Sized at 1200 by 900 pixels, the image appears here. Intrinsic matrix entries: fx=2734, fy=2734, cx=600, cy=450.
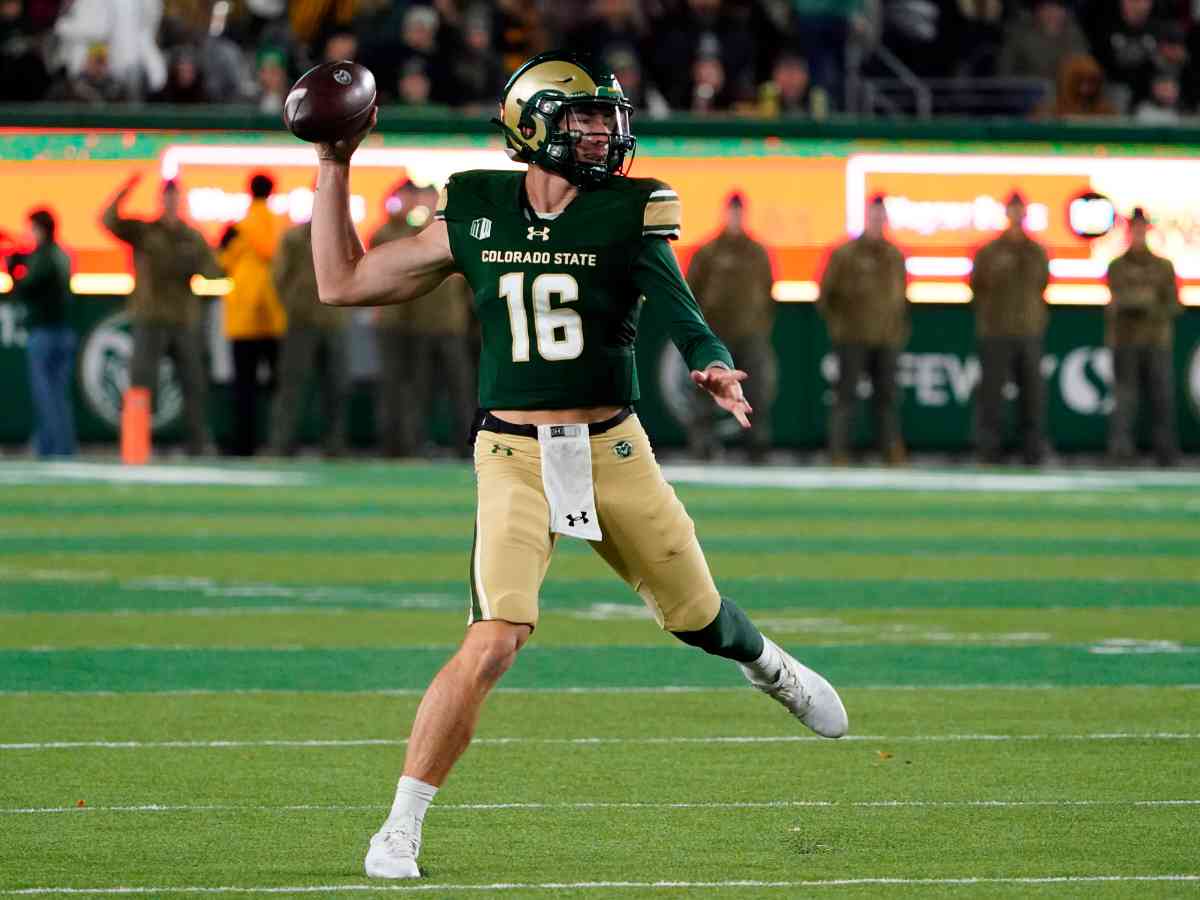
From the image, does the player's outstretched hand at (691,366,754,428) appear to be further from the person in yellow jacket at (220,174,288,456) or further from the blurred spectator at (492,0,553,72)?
the blurred spectator at (492,0,553,72)

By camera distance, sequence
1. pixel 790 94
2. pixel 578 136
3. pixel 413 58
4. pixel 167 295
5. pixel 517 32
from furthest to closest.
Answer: pixel 517 32, pixel 790 94, pixel 413 58, pixel 167 295, pixel 578 136

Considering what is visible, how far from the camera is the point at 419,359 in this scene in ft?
69.2

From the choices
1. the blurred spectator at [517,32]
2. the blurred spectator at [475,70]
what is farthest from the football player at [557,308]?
the blurred spectator at [517,32]

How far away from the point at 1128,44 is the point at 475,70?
18.5ft

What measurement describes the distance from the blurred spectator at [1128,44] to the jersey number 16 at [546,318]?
17.3 m

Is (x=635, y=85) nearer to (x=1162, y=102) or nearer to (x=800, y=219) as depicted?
(x=800, y=219)

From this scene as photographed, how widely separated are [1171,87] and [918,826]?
54.3ft

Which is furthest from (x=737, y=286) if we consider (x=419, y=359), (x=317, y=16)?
(x=317, y=16)

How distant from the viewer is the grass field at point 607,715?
6.20 m

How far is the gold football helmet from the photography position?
6422 mm

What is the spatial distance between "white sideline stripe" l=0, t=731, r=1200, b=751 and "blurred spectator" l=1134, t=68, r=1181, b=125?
560 inches

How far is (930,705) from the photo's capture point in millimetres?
8922

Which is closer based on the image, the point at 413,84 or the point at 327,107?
the point at 327,107

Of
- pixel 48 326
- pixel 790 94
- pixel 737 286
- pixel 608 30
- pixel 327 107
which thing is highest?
pixel 608 30
